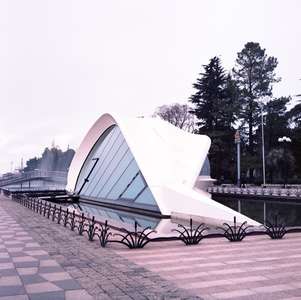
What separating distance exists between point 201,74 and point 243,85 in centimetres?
638

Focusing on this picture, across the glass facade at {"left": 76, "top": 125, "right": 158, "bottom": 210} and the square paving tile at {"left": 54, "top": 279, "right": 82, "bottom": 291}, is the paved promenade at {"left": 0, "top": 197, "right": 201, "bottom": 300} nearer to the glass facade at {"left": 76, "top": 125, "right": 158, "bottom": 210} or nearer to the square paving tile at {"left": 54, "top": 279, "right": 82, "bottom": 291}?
the square paving tile at {"left": 54, "top": 279, "right": 82, "bottom": 291}

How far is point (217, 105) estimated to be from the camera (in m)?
60.2

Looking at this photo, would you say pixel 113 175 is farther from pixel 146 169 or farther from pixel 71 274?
pixel 71 274

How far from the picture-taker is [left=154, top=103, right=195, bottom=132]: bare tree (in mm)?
65875

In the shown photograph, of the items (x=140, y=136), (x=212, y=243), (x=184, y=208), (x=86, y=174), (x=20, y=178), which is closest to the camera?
(x=212, y=243)

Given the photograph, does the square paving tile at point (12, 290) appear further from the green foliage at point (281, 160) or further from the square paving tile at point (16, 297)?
the green foliage at point (281, 160)

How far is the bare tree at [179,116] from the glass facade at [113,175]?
2803 centimetres

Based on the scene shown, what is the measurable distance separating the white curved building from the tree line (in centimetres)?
2469

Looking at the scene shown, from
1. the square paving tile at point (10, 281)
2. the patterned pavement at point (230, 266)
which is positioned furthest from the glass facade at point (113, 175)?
the square paving tile at point (10, 281)

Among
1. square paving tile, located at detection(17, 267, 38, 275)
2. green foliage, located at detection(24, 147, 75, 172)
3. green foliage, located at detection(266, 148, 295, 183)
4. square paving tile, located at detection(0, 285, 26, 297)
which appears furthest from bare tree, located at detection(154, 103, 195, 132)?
square paving tile, located at detection(0, 285, 26, 297)

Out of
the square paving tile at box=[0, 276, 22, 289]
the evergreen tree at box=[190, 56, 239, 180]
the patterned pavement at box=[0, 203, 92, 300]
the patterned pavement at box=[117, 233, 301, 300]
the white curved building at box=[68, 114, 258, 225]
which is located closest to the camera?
the patterned pavement at box=[0, 203, 92, 300]

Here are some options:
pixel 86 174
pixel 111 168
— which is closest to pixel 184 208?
pixel 111 168

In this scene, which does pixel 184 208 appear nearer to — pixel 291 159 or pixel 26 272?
pixel 26 272

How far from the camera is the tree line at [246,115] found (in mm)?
59938
